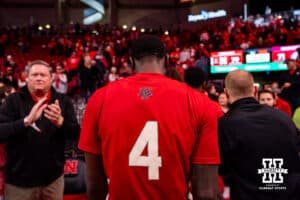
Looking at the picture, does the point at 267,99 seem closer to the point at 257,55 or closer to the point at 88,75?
the point at 88,75

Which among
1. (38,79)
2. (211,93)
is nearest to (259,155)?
(38,79)

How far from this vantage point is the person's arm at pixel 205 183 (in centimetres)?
207

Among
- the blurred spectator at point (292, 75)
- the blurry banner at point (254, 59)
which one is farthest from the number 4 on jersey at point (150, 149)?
the blurry banner at point (254, 59)

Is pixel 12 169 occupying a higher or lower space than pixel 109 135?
lower

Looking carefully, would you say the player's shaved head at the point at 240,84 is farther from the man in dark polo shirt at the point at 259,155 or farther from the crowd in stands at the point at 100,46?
the crowd in stands at the point at 100,46

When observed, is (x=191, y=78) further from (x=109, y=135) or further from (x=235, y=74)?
(x=109, y=135)

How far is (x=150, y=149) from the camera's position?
2023 millimetres

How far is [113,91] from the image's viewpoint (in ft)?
6.93

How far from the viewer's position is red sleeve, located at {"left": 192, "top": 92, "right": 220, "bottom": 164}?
6.79ft

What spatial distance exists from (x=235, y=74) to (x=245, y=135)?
443mm

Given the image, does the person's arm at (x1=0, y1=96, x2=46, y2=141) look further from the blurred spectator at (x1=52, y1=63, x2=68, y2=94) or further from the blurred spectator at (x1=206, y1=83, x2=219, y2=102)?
the blurred spectator at (x1=52, y1=63, x2=68, y2=94)

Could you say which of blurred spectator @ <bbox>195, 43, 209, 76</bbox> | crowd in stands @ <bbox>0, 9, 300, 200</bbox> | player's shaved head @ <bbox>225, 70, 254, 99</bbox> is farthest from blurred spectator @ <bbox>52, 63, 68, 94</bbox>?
player's shaved head @ <bbox>225, 70, 254, 99</bbox>

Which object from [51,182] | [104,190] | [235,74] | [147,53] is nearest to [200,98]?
[147,53]

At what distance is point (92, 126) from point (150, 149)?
332 mm
